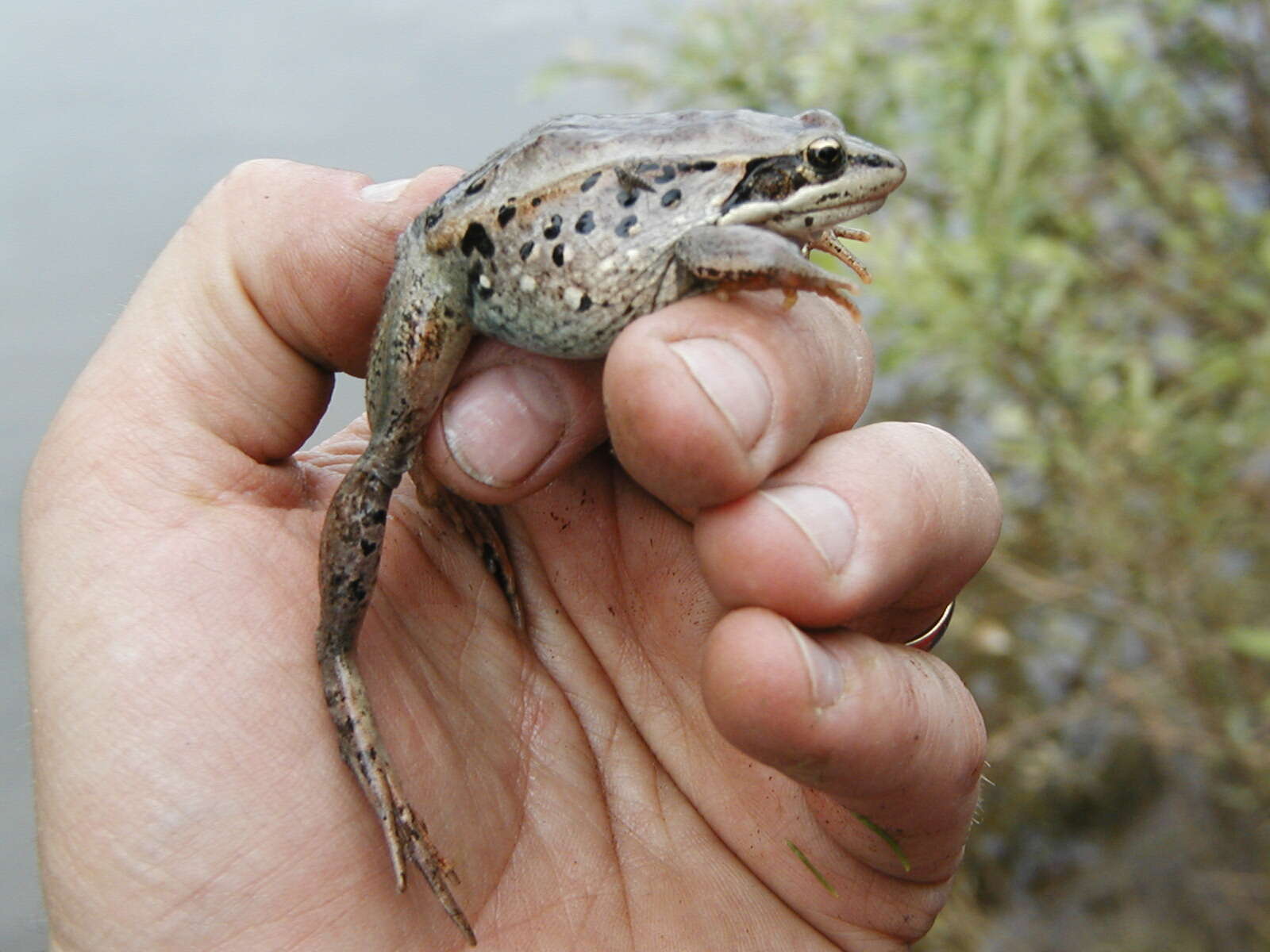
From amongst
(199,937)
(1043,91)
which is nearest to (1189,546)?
(1043,91)

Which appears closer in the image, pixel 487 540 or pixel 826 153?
pixel 826 153

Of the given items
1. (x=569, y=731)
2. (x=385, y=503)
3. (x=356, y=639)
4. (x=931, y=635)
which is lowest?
(x=569, y=731)

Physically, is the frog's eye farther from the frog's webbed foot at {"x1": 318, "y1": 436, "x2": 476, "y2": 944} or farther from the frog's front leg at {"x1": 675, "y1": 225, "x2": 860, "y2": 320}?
the frog's webbed foot at {"x1": 318, "y1": 436, "x2": 476, "y2": 944}

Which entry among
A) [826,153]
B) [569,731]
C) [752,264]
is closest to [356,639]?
[569,731]

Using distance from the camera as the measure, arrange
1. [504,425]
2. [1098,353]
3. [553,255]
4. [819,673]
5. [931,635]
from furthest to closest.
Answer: [1098,353], [931,635], [504,425], [553,255], [819,673]

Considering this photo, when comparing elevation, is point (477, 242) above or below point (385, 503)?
above

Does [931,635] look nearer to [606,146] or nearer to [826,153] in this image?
[826,153]

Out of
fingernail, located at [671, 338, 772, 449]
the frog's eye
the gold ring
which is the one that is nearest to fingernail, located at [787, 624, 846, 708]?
fingernail, located at [671, 338, 772, 449]
